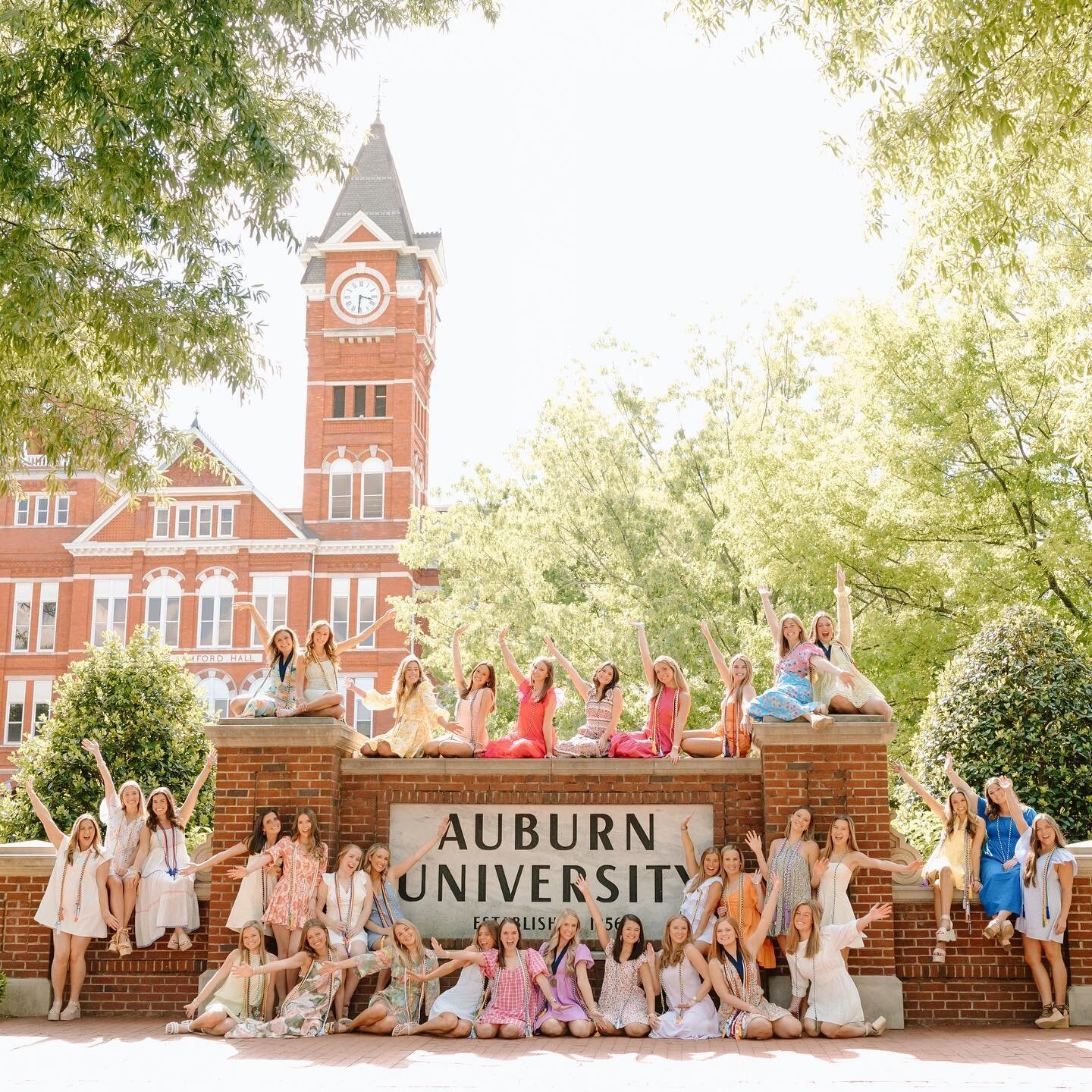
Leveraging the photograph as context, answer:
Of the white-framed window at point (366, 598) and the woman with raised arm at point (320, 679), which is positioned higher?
the white-framed window at point (366, 598)

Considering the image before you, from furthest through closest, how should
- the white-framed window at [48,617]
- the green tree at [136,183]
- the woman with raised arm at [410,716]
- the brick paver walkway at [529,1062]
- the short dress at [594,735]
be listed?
1. the white-framed window at [48,617]
2. the woman with raised arm at [410,716]
3. the short dress at [594,735]
4. the green tree at [136,183]
5. the brick paver walkway at [529,1062]

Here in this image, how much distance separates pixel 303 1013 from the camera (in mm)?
9883

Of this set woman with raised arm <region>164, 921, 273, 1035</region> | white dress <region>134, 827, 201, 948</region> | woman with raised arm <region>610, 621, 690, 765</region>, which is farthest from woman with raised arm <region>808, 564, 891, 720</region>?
white dress <region>134, 827, 201, 948</region>

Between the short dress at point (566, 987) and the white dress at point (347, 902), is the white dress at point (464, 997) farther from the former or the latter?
the white dress at point (347, 902)

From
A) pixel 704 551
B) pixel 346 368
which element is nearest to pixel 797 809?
pixel 704 551

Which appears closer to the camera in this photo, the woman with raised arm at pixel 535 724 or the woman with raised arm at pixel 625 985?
the woman with raised arm at pixel 625 985

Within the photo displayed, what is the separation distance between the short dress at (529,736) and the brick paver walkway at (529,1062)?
8.13 ft

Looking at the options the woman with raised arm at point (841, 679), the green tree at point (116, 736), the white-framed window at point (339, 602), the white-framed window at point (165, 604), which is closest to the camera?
the woman with raised arm at point (841, 679)

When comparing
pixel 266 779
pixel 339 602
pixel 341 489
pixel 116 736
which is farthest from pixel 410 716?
pixel 341 489

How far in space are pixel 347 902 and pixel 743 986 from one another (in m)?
3.14

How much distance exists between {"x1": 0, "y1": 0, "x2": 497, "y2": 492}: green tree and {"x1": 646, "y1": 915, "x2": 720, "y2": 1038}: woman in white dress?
5750 mm

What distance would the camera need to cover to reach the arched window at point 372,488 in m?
47.8

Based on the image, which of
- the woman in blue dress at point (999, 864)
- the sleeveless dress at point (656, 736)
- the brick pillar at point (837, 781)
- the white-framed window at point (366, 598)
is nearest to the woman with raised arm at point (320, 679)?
the sleeveless dress at point (656, 736)

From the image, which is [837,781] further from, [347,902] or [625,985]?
[347,902]
